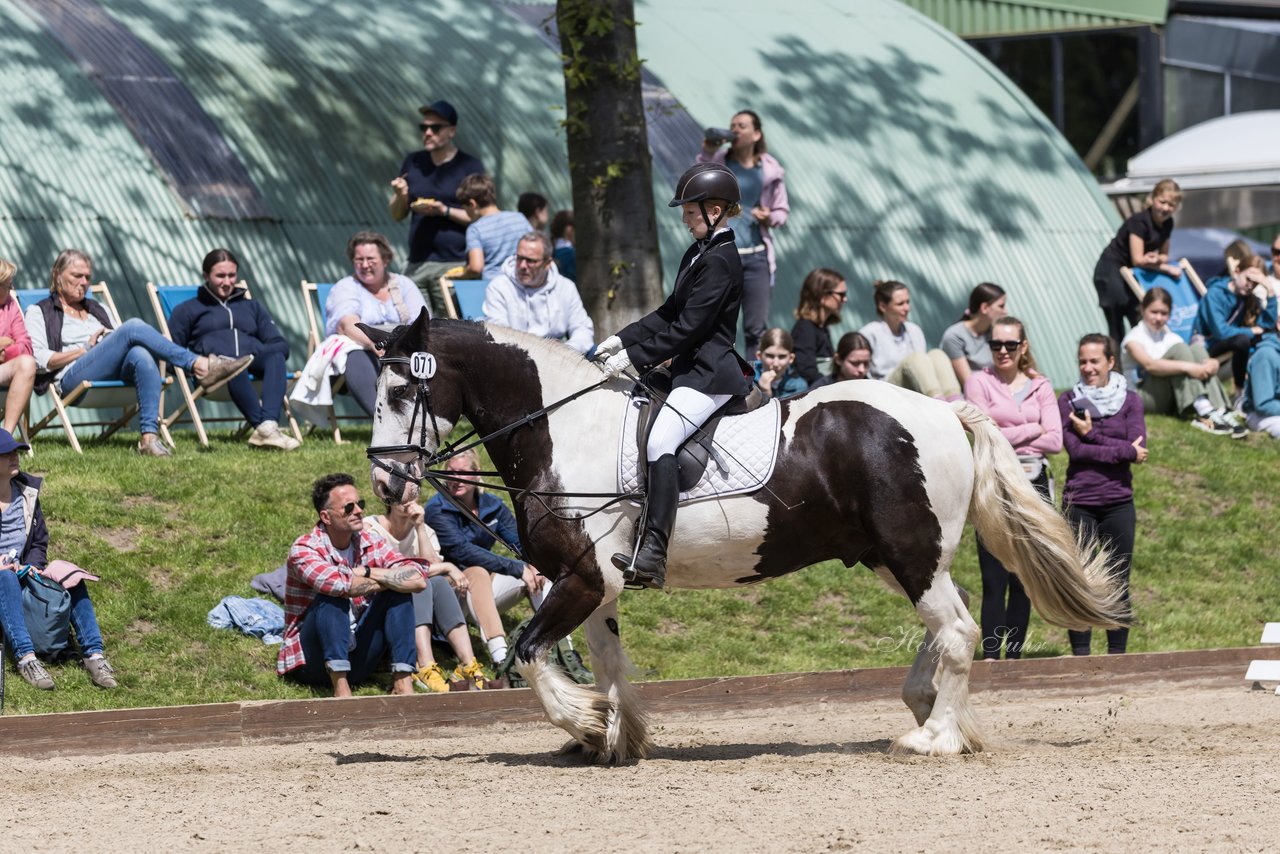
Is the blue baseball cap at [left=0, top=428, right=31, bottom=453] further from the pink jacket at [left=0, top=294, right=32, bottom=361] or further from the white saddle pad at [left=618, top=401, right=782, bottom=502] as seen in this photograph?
the white saddle pad at [left=618, top=401, right=782, bottom=502]

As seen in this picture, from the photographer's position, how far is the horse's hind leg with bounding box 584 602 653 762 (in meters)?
7.38

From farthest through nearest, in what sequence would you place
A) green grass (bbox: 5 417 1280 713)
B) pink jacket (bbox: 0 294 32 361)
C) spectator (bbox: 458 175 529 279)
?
spectator (bbox: 458 175 529 279), pink jacket (bbox: 0 294 32 361), green grass (bbox: 5 417 1280 713)

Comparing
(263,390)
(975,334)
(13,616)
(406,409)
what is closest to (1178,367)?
(975,334)

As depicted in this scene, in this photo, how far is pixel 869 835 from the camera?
5766 mm

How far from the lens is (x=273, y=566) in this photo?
987 centimetres

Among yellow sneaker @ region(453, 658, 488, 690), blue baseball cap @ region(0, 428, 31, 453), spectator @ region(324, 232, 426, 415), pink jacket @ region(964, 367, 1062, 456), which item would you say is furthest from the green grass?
pink jacket @ region(964, 367, 1062, 456)

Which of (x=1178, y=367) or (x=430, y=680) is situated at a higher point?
(x=1178, y=367)

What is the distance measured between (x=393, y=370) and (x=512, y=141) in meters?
8.58

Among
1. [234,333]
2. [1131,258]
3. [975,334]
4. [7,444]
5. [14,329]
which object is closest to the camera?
[7,444]

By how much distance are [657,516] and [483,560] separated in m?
2.61

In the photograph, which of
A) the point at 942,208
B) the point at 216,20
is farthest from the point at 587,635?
the point at 942,208

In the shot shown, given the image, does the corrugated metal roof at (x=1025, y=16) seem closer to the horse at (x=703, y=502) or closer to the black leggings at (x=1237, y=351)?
the black leggings at (x=1237, y=351)

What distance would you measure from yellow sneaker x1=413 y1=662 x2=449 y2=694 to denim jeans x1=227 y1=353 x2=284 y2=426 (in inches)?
126

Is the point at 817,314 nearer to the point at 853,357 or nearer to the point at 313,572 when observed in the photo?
the point at 853,357
